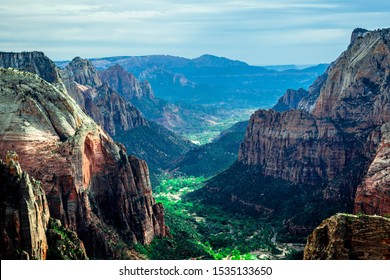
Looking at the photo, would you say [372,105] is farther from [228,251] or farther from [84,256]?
[84,256]

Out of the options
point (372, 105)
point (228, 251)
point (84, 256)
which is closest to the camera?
point (84, 256)

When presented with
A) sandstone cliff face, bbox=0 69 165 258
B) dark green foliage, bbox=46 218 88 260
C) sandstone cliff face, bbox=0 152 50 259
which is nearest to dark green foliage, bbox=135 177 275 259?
sandstone cliff face, bbox=0 69 165 258

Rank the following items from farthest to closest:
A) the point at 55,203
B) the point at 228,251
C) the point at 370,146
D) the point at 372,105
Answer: the point at 372,105, the point at 370,146, the point at 228,251, the point at 55,203

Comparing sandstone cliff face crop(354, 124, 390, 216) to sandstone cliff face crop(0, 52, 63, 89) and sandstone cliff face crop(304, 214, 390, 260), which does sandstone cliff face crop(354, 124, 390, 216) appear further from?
sandstone cliff face crop(0, 52, 63, 89)

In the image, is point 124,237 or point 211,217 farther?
point 211,217

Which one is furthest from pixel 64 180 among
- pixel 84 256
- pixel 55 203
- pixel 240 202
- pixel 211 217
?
pixel 240 202

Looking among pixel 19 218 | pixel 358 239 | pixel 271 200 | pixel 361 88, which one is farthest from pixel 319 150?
pixel 358 239

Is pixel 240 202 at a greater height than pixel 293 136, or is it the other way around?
pixel 293 136
